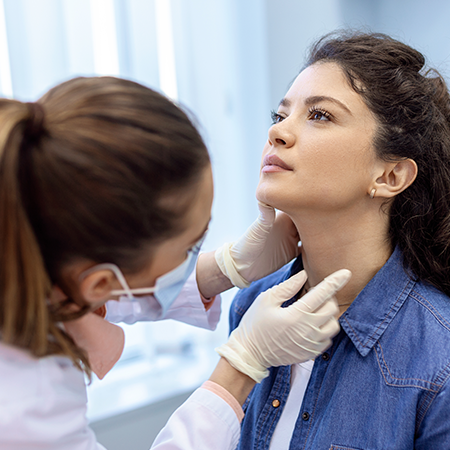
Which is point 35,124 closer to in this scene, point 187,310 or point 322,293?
point 322,293

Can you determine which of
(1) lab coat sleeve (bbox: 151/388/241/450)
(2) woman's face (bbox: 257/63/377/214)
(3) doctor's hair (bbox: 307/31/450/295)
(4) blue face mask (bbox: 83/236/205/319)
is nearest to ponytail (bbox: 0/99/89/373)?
(4) blue face mask (bbox: 83/236/205/319)

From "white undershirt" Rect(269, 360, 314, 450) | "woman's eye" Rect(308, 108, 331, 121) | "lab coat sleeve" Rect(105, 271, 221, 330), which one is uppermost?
"woman's eye" Rect(308, 108, 331, 121)

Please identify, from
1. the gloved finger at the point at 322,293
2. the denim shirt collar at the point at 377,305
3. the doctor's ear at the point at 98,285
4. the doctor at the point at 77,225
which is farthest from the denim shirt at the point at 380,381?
the doctor's ear at the point at 98,285

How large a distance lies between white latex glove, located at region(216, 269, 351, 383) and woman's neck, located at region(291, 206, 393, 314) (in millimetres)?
152

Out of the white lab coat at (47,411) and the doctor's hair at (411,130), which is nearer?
the white lab coat at (47,411)

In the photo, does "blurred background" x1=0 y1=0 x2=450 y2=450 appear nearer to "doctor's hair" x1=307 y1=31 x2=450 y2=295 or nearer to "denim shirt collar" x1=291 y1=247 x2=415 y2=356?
"doctor's hair" x1=307 y1=31 x2=450 y2=295

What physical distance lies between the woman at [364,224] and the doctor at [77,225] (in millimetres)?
399

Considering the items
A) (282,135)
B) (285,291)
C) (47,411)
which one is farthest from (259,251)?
(47,411)

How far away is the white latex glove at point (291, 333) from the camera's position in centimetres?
94

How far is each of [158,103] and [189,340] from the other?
5.32 ft

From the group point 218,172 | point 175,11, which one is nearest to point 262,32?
point 175,11

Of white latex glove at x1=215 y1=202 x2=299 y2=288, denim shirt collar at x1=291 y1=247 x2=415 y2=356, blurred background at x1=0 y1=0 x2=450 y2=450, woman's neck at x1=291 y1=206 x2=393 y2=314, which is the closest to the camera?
denim shirt collar at x1=291 y1=247 x2=415 y2=356

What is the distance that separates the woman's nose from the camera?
1.06 meters

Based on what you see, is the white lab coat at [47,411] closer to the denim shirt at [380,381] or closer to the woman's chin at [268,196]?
the denim shirt at [380,381]
